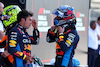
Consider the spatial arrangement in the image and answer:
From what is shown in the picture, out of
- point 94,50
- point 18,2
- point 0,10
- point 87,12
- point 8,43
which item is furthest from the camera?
point 94,50

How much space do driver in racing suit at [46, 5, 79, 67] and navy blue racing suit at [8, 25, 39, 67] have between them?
495 mm

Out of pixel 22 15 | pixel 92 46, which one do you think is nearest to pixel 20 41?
pixel 22 15

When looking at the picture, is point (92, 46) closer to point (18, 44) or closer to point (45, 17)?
point (45, 17)

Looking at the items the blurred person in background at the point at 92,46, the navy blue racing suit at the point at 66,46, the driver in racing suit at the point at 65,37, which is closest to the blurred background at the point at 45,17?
the blurred person in background at the point at 92,46

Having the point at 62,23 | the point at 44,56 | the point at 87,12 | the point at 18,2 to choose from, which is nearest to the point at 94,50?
the point at 87,12

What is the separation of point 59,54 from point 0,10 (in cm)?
166

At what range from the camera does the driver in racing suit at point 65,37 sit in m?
3.86

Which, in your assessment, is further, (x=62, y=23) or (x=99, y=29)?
(x=99, y=29)

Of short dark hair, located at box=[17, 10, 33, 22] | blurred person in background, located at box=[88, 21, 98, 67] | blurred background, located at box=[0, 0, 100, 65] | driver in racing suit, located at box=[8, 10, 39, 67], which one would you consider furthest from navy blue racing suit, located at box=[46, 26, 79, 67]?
blurred person in background, located at box=[88, 21, 98, 67]

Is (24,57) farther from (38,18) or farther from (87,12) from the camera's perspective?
(87,12)

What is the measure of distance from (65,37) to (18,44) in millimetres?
725

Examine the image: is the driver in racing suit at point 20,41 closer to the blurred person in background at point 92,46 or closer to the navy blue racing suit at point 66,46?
the navy blue racing suit at point 66,46

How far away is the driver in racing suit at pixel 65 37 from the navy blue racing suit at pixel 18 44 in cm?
50

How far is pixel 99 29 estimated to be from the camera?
27.8 feet
